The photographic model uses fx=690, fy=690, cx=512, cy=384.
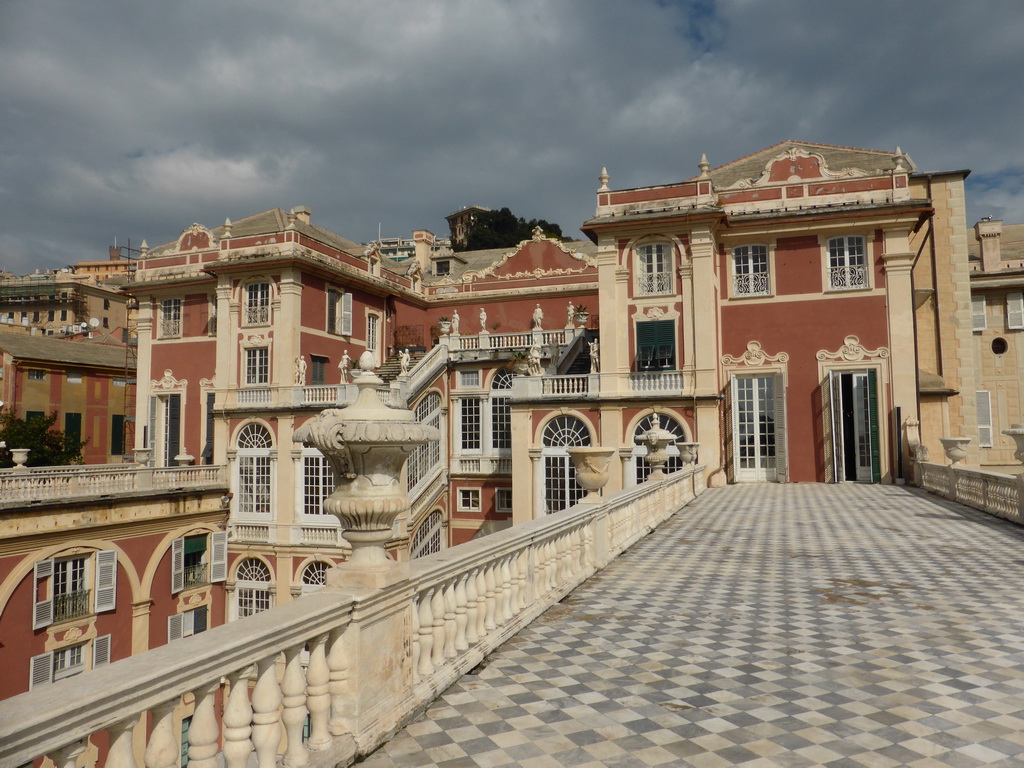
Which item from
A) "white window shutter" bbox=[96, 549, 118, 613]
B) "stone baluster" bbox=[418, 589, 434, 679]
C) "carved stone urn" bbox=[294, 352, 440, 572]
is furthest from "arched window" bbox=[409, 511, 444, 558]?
"carved stone urn" bbox=[294, 352, 440, 572]

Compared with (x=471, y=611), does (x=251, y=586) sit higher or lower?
lower

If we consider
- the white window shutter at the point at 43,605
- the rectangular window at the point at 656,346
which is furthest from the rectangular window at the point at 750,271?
the white window shutter at the point at 43,605

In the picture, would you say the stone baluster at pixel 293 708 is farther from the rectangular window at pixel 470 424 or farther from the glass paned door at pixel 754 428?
the rectangular window at pixel 470 424

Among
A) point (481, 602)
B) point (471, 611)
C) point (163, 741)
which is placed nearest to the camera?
point (163, 741)

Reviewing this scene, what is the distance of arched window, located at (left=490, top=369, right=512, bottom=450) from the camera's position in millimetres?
26812

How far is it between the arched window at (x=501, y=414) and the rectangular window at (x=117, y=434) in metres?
24.8

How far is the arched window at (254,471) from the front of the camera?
26.2 metres

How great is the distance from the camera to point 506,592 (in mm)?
6270

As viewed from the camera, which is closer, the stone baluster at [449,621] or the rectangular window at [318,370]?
the stone baluster at [449,621]

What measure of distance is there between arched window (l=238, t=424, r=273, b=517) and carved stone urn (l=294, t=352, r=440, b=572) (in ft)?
76.5

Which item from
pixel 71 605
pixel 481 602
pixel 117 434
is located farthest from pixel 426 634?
pixel 117 434

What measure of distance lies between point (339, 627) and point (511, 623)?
107 inches

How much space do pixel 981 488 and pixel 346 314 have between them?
76.9 feet

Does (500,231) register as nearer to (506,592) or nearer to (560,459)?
(560,459)
